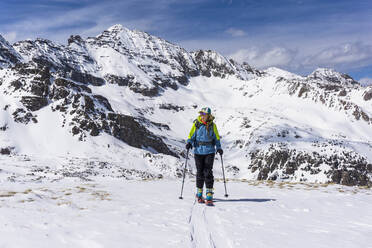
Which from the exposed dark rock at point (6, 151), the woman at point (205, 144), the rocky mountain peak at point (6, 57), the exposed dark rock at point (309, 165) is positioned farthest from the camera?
the rocky mountain peak at point (6, 57)

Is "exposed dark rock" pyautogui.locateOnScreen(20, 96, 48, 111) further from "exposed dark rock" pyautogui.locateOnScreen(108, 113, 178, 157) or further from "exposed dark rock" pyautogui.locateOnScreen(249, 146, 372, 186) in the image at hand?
"exposed dark rock" pyautogui.locateOnScreen(249, 146, 372, 186)

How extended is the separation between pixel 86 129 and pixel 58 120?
1059 cm

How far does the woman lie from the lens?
11828mm

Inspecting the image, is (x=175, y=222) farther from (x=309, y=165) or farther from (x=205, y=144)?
(x=309, y=165)

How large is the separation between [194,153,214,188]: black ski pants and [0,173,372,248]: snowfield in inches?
38.5

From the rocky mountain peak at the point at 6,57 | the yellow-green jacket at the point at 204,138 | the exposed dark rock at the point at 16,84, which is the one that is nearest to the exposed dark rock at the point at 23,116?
the exposed dark rock at the point at 16,84

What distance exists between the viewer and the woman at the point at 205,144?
466 inches

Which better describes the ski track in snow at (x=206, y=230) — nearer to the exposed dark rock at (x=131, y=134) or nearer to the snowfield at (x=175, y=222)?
the snowfield at (x=175, y=222)

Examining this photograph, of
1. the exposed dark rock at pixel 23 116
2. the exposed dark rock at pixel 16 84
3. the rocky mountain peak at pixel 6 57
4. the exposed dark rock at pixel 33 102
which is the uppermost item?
the rocky mountain peak at pixel 6 57

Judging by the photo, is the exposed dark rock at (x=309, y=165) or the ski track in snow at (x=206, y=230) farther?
the exposed dark rock at (x=309, y=165)

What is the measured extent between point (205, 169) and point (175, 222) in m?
3.90

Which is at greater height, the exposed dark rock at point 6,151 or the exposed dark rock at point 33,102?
the exposed dark rock at point 33,102

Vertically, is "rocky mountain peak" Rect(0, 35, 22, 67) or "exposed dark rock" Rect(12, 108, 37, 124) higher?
"rocky mountain peak" Rect(0, 35, 22, 67)

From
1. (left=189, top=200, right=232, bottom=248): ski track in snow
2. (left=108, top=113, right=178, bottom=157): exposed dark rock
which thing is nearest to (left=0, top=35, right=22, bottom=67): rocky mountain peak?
(left=108, top=113, right=178, bottom=157): exposed dark rock
